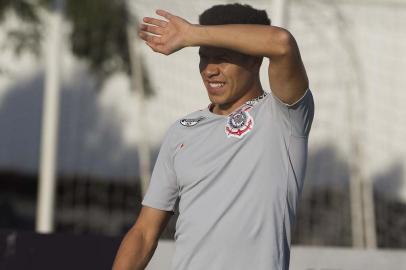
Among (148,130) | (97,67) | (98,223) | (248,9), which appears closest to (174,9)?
(148,130)

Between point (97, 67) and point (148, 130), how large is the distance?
1744mm

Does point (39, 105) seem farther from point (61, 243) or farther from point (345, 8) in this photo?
point (61, 243)

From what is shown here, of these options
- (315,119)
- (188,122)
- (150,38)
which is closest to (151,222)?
(188,122)

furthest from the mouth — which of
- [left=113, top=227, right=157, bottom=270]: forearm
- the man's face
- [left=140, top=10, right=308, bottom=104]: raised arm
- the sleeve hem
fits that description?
[left=113, top=227, right=157, bottom=270]: forearm

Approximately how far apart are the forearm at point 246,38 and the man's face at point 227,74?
0.22 m

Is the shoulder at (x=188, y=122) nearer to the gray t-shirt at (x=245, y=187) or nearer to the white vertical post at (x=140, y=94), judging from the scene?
the gray t-shirt at (x=245, y=187)

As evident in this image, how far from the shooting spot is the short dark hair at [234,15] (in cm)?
321

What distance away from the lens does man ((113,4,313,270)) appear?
294 cm

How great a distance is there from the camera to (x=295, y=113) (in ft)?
10.0

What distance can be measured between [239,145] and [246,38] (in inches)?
14.5


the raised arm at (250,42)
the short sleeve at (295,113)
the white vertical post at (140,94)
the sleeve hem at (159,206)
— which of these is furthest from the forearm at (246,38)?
the white vertical post at (140,94)

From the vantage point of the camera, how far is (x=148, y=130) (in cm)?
1434

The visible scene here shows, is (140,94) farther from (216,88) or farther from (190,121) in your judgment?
(216,88)

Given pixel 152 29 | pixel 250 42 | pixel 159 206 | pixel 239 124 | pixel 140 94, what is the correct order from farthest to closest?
pixel 140 94 < pixel 159 206 < pixel 239 124 < pixel 152 29 < pixel 250 42
